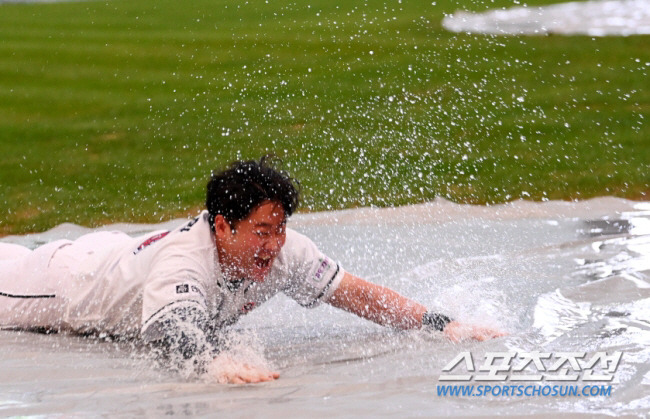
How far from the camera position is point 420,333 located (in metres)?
3.30

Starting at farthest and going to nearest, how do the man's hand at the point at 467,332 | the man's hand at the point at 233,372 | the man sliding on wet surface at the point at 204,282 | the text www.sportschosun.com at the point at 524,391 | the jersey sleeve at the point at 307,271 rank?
1. the jersey sleeve at the point at 307,271
2. the man's hand at the point at 467,332
3. the man sliding on wet surface at the point at 204,282
4. the man's hand at the point at 233,372
5. the text www.sportschosun.com at the point at 524,391

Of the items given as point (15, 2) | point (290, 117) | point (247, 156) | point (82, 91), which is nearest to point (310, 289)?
point (247, 156)

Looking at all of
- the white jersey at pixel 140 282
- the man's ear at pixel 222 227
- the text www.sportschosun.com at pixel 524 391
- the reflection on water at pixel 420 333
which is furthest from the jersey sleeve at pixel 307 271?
the text www.sportschosun.com at pixel 524 391

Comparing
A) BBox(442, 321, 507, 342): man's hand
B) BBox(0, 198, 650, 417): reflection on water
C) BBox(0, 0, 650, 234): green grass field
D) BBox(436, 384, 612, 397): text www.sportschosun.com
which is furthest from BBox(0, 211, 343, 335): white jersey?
BBox(0, 0, 650, 234): green grass field

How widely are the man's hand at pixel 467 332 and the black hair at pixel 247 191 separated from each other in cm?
67

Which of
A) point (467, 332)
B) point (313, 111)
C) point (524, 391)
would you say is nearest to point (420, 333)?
point (467, 332)

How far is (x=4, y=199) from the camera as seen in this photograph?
24.5ft

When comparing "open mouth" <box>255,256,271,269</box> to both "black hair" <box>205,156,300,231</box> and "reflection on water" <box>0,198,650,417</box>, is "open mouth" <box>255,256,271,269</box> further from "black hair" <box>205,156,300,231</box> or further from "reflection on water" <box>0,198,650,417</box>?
"reflection on water" <box>0,198,650,417</box>

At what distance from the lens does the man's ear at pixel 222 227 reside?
10.0 ft

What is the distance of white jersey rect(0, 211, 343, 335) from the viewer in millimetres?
3000

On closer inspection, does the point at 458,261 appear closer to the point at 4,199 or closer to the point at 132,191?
the point at 132,191

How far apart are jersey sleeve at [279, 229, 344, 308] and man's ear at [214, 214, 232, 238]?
290mm

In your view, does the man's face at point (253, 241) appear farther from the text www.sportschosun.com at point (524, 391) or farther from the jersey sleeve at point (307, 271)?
the text www.sportschosun.com at point (524, 391)

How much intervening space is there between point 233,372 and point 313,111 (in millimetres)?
7880
